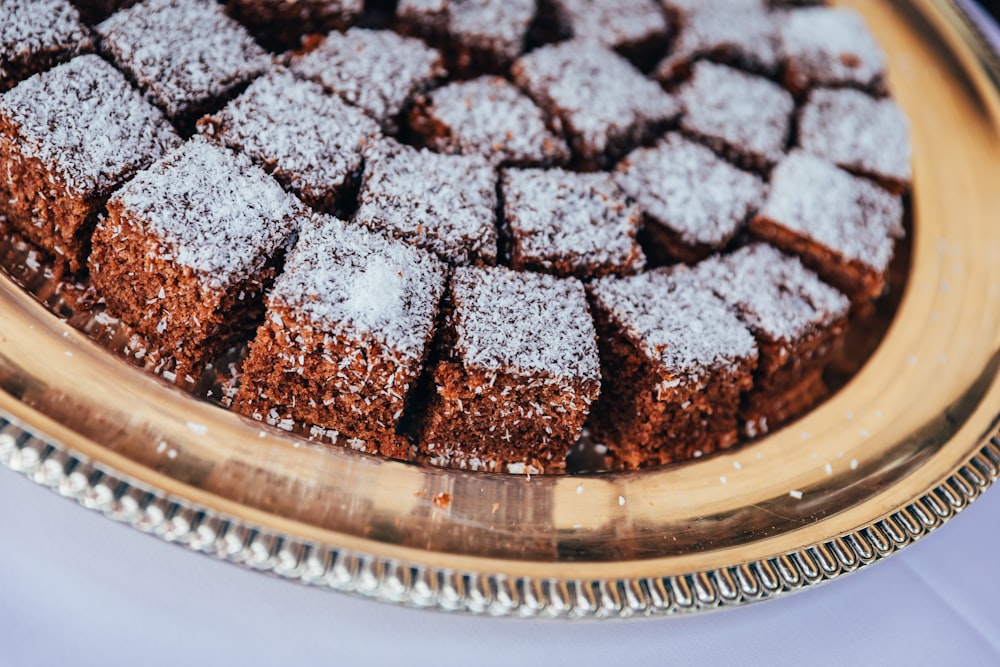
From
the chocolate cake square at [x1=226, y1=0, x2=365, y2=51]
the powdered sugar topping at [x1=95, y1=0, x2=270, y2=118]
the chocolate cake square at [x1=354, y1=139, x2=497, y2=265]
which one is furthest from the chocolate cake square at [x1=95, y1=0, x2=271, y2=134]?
the chocolate cake square at [x1=354, y1=139, x2=497, y2=265]

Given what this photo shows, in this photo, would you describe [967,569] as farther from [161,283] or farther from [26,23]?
[26,23]

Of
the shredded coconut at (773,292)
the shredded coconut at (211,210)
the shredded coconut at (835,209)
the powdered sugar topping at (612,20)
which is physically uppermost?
the powdered sugar topping at (612,20)

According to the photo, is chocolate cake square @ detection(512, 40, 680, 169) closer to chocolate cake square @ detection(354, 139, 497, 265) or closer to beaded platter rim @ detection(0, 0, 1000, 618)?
chocolate cake square @ detection(354, 139, 497, 265)

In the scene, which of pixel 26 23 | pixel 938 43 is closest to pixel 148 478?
pixel 26 23

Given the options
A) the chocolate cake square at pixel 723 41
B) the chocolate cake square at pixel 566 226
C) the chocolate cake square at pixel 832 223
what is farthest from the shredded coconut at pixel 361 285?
the chocolate cake square at pixel 723 41

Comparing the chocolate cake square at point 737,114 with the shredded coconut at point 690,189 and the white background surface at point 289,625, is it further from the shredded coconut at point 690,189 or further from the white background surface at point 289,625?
the white background surface at point 289,625

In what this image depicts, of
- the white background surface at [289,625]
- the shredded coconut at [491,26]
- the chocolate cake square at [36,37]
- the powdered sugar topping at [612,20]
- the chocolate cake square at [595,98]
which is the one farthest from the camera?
the powdered sugar topping at [612,20]
